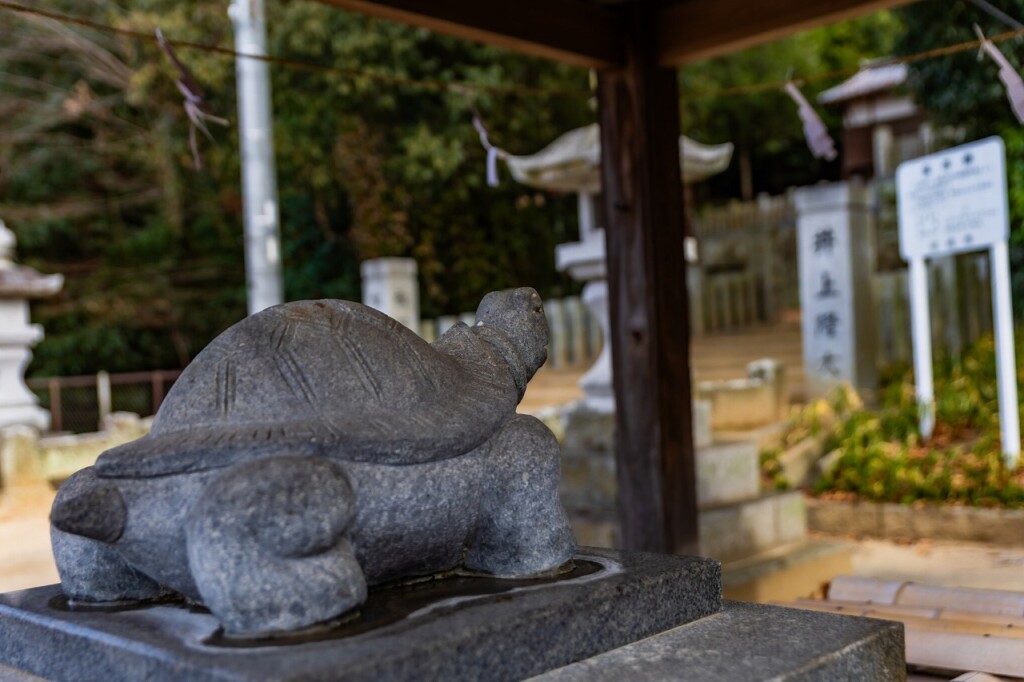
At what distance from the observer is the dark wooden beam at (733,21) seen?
3.39 m

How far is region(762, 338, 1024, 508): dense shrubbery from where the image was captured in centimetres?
568

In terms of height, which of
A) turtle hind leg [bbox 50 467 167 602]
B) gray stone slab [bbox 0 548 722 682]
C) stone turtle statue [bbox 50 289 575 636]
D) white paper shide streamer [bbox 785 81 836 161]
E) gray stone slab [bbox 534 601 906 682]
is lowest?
gray stone slab [bbox 534 601 906 682]

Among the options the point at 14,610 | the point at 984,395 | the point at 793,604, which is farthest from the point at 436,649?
the point at 984,395

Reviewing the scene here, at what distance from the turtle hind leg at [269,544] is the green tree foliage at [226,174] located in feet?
33.0

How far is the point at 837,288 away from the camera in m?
7.75

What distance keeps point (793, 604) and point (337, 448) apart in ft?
5.77

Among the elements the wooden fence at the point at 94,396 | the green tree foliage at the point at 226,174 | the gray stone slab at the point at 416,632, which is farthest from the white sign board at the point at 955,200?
the wooden fence at the point at 94,396

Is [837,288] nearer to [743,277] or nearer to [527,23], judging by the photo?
[743,277]

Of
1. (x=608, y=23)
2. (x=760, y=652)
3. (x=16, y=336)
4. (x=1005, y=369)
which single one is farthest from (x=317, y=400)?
(x=16, y=336)

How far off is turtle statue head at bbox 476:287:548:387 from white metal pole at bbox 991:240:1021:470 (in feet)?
14.4

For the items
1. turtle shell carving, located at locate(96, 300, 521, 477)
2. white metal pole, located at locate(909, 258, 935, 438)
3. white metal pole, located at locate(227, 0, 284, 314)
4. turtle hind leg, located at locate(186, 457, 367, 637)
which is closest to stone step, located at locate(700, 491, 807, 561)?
white metal pole, located at locate(909, 258, 935, 438)

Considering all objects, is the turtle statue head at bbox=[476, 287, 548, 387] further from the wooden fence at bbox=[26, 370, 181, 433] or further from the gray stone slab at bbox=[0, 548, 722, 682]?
the wooden fence at bbox=[26, 370, 181, 433]

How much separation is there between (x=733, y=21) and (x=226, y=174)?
1121 cm

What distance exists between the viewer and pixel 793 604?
2965mm
